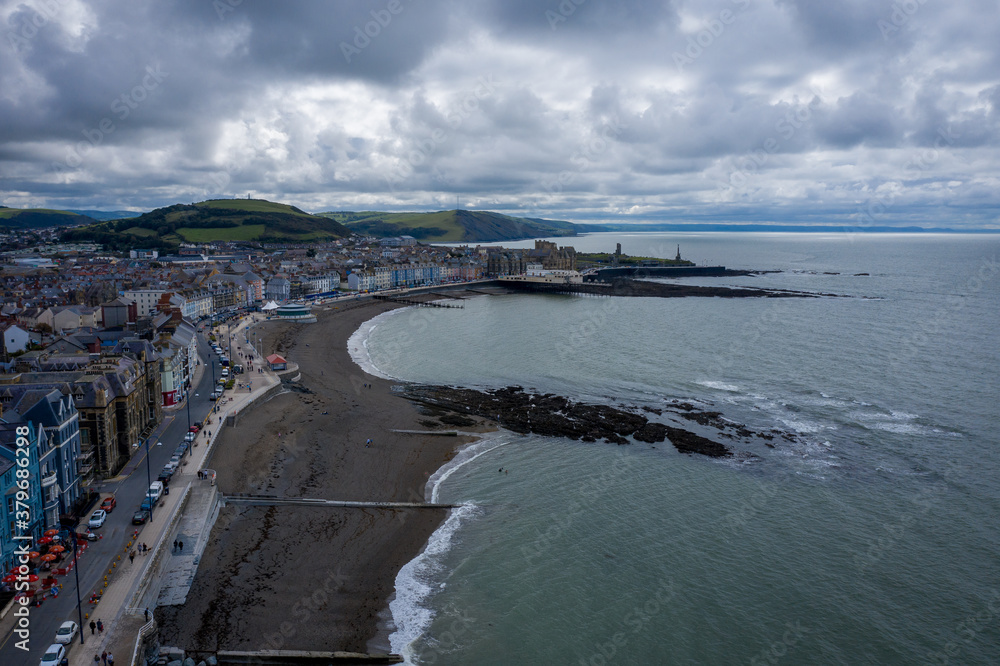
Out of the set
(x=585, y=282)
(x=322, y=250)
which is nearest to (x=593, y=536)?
(x=585, y=282)

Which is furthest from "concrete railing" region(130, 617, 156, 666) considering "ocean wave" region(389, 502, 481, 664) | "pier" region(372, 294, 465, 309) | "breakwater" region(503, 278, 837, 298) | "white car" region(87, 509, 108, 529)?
"breakwater" region(503, 278, 837, 298)

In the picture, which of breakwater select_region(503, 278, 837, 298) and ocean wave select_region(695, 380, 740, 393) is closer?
ocean wave select_region(695, 380, 740, 393)

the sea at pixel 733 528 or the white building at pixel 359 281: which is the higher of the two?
the white building at pixel 359 281

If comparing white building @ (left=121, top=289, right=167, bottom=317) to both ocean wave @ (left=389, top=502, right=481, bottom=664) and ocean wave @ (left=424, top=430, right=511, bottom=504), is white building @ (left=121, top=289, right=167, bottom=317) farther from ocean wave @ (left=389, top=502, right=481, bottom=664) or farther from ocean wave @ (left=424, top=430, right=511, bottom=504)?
ocean wave @ (left=389, top=502, right=481, bottom=664)

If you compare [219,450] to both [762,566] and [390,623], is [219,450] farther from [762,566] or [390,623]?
[762,566]

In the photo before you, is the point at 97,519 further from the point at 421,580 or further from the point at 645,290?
the point at 645,290

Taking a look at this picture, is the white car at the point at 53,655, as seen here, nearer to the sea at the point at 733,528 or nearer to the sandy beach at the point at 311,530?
the sandy beach at the point at 311,530

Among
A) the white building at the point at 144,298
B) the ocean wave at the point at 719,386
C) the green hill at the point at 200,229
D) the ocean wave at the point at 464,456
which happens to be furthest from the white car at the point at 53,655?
the green hill at the point at 200,229
